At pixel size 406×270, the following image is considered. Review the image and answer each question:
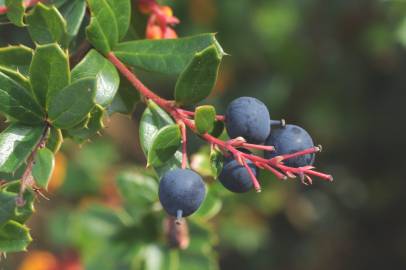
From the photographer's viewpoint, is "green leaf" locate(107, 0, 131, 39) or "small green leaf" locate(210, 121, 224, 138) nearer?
"small green leaf" locate(210, 121, 224, 138)

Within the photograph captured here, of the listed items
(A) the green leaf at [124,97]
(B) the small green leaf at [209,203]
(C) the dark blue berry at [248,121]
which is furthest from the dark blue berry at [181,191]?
(B) the small green leaf at [209,203]

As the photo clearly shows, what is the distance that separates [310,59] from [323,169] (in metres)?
0.58

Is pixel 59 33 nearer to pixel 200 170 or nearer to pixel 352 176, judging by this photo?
pixel 200 170

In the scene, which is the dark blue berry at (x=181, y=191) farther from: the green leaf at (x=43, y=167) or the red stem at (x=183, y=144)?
the green leaf at (x=43, y=167)

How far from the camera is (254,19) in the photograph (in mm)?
3514

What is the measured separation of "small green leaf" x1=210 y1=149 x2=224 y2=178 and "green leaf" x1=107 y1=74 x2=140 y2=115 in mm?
341

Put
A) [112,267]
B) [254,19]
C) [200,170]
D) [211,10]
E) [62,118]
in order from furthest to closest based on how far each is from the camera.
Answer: [254,19], [211,10], [112,267], [200,170], [62,118]

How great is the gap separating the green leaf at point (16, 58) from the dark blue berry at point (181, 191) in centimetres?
40

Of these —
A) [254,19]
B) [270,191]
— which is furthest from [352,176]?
[254,19]

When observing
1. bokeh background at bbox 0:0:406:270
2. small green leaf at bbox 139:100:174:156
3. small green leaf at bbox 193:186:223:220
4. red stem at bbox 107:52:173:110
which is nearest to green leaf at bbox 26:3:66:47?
red stem at bbox 107:52:173:110

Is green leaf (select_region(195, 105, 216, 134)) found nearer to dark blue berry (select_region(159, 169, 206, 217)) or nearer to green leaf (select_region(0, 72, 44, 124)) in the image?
dark blue berry (select_region(159, 169, 206, 217))

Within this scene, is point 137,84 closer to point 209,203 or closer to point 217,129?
point 217,129

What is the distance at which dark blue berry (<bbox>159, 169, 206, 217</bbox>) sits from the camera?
4.00 ft

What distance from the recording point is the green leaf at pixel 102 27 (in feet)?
4.65
